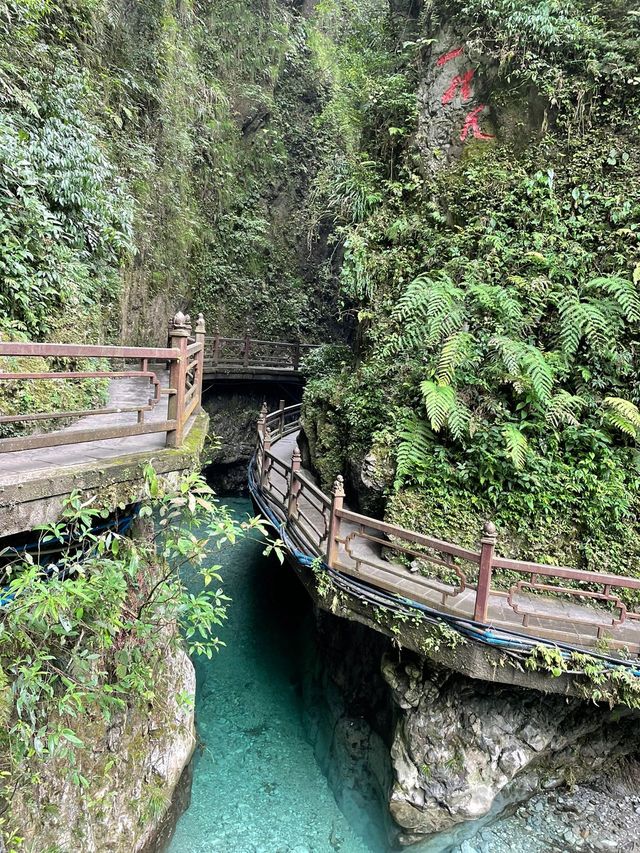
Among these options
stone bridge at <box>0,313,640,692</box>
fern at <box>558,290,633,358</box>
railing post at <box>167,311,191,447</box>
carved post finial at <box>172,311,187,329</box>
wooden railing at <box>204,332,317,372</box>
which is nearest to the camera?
stone bridge at <box>0,313,640,692</box>

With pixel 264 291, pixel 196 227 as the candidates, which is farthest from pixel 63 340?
pixel 264 291

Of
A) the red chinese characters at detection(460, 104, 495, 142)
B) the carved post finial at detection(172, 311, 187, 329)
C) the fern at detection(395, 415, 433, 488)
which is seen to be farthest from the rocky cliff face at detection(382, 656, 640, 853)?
the red chinese characters at detection(460, 104, 495, 142)

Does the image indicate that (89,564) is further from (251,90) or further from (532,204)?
(251,90)

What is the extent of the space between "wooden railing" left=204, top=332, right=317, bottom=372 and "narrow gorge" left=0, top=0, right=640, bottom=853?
5.14 m

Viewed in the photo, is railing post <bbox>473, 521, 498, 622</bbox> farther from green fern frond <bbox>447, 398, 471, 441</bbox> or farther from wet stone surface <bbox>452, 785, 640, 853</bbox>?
wet stone surface <bbox>452, 785, 640, 853</bbox>

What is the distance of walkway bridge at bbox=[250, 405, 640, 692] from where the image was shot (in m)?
4.72

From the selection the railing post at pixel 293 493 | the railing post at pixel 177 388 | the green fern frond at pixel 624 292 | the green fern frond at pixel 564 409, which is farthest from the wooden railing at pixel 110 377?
the green fern frond at pixel 624 292

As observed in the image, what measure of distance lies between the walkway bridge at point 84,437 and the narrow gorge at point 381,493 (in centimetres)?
3

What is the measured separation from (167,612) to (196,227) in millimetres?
14279

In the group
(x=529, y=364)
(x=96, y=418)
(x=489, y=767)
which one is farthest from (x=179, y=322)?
(x=489, y=767)

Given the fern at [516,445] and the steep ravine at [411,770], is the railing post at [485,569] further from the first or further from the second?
the fern at [516,445]

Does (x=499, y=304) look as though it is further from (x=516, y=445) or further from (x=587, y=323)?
(x=516, y=445)

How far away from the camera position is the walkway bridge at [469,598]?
15.5 ft

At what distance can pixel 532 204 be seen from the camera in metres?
7.10
